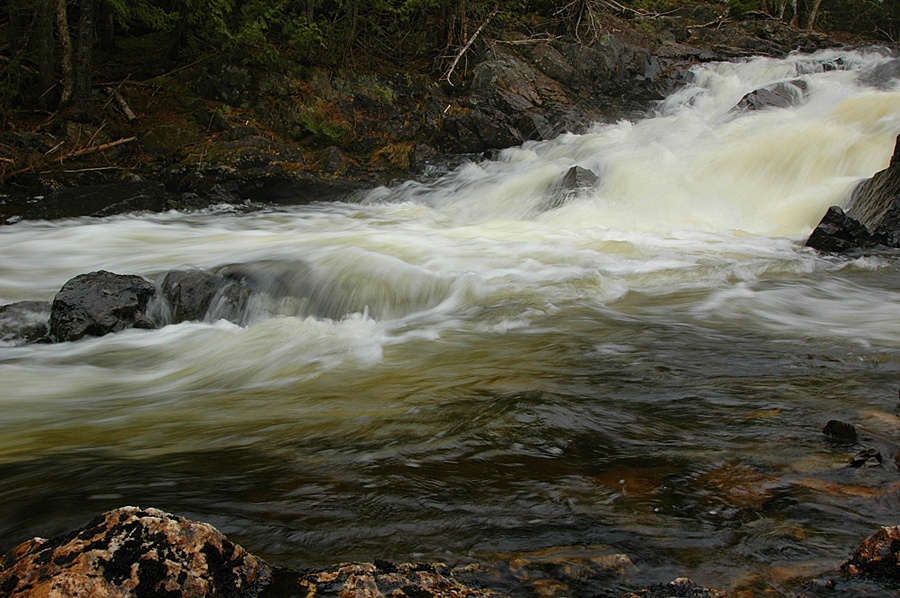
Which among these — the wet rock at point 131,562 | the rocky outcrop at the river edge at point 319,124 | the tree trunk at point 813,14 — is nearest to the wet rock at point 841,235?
the rocky outcrop at the river edge at point 319,124

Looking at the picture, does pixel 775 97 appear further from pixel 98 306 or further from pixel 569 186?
pixel 98 306

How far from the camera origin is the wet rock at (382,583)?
168 centimetres

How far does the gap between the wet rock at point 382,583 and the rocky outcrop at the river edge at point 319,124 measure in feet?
31.0

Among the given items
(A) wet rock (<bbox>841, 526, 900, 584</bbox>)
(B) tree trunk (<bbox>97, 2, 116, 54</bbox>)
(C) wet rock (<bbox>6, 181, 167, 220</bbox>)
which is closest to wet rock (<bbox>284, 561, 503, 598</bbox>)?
(A) wet rock (<bbox>841, 526, 900, 584</bbox>)

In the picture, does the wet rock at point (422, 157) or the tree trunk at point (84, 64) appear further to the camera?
the wet rock at point (422, 157)

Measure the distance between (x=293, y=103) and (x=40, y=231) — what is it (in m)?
5.63

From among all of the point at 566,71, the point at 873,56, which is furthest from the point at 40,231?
the point at 873,56

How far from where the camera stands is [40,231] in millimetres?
8656

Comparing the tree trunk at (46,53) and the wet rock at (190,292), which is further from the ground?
the tree trunk at (46,53)

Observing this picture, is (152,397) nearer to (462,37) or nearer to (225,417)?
(225,417)

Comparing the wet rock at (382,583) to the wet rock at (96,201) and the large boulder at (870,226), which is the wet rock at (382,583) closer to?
the large boulder at (870,226)

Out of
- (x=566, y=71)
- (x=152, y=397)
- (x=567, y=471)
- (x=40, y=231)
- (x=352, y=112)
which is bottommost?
(x=152, y=397)

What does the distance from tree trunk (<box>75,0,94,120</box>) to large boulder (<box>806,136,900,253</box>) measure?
1182 centimetres

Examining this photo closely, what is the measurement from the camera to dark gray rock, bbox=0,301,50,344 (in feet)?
18.2
